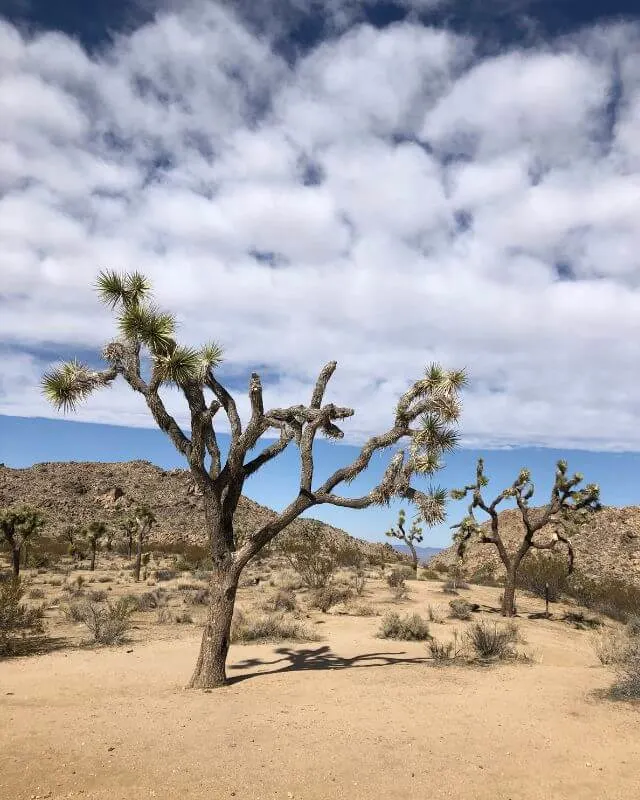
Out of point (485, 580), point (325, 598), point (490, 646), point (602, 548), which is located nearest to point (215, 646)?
point (490, 646)

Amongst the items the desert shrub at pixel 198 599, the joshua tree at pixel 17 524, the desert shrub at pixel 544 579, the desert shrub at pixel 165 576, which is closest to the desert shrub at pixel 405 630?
the desert shrub at pixel 198 599

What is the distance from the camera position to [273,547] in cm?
4481

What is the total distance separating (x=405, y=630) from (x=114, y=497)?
182 feet

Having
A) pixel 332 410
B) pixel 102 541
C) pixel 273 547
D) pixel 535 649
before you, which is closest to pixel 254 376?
pixel 332 410

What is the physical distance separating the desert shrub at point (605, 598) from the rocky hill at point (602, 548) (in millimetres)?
10660

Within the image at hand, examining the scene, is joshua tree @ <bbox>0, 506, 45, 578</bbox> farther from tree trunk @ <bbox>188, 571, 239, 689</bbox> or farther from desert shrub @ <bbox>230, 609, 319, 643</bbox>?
tree trunk @ <bbox>188, 571, 239, 689</bbox>

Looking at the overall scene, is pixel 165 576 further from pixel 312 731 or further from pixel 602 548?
pixel 602 548

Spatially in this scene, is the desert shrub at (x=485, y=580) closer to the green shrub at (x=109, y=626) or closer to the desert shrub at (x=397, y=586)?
the desert shrub at (x=397, y=586)

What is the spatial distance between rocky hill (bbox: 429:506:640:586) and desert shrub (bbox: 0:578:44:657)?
30951mm

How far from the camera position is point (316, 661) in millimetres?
11328

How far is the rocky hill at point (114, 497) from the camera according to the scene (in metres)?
57.3

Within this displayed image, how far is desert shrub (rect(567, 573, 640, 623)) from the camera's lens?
21.6 meters

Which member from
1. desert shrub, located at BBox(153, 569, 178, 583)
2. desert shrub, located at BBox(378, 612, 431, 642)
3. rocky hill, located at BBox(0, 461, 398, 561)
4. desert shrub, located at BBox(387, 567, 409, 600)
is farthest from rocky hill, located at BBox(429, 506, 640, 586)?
desert shrub, located at BBox(378, 612, 431, 642)

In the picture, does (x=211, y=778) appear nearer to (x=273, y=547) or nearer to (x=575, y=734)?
(x=575, y=734)
